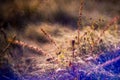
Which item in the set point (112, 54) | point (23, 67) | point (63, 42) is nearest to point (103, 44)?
point (112, 54)

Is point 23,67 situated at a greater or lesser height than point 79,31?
lesser

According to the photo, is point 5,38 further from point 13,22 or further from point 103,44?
point 103,44

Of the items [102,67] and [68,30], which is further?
[68,30]

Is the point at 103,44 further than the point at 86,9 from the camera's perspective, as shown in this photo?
No

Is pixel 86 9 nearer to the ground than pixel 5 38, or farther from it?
farther from it

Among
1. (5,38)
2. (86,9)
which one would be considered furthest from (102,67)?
(5,38)

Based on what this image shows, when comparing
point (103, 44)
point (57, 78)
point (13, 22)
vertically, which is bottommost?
point (57, 78)

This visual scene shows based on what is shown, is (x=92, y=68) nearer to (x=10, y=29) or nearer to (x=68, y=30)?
(x=68, y=30)
